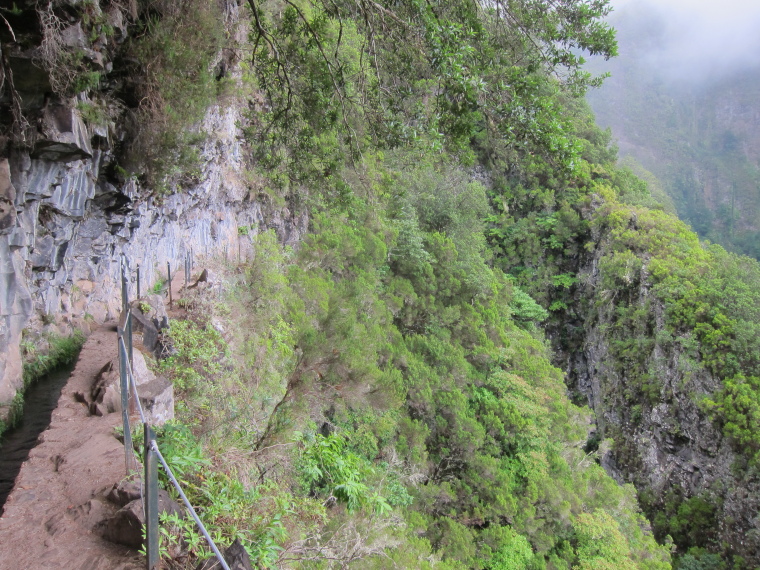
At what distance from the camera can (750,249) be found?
4128 centimetres

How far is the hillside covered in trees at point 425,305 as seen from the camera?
13.6 ft

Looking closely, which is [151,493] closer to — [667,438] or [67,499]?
[67,499]

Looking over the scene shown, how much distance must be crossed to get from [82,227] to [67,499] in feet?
15.3

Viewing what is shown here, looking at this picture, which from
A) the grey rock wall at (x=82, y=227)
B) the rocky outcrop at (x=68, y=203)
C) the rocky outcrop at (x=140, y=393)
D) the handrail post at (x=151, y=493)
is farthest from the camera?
the grey rock wall at (x=82, y=227)

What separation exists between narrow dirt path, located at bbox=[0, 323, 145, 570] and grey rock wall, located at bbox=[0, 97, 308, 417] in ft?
4.80

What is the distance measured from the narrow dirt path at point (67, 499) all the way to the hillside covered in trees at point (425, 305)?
462mm

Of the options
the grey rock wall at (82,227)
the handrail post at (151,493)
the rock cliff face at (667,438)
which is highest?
the grey rock wall at (82,227)

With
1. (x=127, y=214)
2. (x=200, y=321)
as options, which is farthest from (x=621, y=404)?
(x=127, y=214)

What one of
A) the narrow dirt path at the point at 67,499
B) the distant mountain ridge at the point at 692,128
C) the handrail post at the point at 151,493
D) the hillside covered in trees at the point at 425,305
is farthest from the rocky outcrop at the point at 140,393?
the distant mountain ridge at the point at 692,128

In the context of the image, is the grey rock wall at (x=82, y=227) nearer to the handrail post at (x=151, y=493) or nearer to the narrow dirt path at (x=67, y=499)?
the narrow dirt path at (x=67, y=499)

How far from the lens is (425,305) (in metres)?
13.5

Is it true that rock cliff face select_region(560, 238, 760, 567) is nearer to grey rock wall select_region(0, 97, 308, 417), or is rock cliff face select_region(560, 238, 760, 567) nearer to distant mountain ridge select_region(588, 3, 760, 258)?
grey rock wall select_region(0, 97, 308, 417)

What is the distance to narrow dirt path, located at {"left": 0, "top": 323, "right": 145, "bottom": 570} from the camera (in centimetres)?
238

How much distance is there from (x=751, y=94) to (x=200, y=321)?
→ 258 feet
